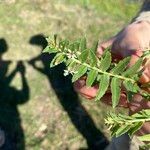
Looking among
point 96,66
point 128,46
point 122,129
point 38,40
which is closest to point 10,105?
point 38,40

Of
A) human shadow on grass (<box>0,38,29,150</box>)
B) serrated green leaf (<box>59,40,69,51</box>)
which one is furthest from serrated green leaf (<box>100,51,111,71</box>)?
human shadow on grass (<box>0,38,29,150</box>)

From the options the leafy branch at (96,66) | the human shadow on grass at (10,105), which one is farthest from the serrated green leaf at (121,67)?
the human shadow on grass at (10,105)

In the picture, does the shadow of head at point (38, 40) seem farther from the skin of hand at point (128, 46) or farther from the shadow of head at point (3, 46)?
the skin of hand at point (128, 46)

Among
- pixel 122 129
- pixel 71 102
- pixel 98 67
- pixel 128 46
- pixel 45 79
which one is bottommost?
pixel 71 102

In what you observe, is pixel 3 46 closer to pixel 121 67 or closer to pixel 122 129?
pixel 121 67

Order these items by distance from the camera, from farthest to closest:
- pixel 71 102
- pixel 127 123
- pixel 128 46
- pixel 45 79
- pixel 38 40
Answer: pixel 38 40 < pixel 45 79 < pixel 71 102 < pixel 128 46 < pixel 127 123

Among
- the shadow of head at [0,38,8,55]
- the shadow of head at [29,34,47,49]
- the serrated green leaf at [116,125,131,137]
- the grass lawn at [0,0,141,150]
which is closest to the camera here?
the serrated green leaf at [116,125,131,137]

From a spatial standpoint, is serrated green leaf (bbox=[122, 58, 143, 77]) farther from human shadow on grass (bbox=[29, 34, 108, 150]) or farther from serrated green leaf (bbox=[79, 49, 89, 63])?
human shadow on grass (bbox=[29, 34, 108, 150])
